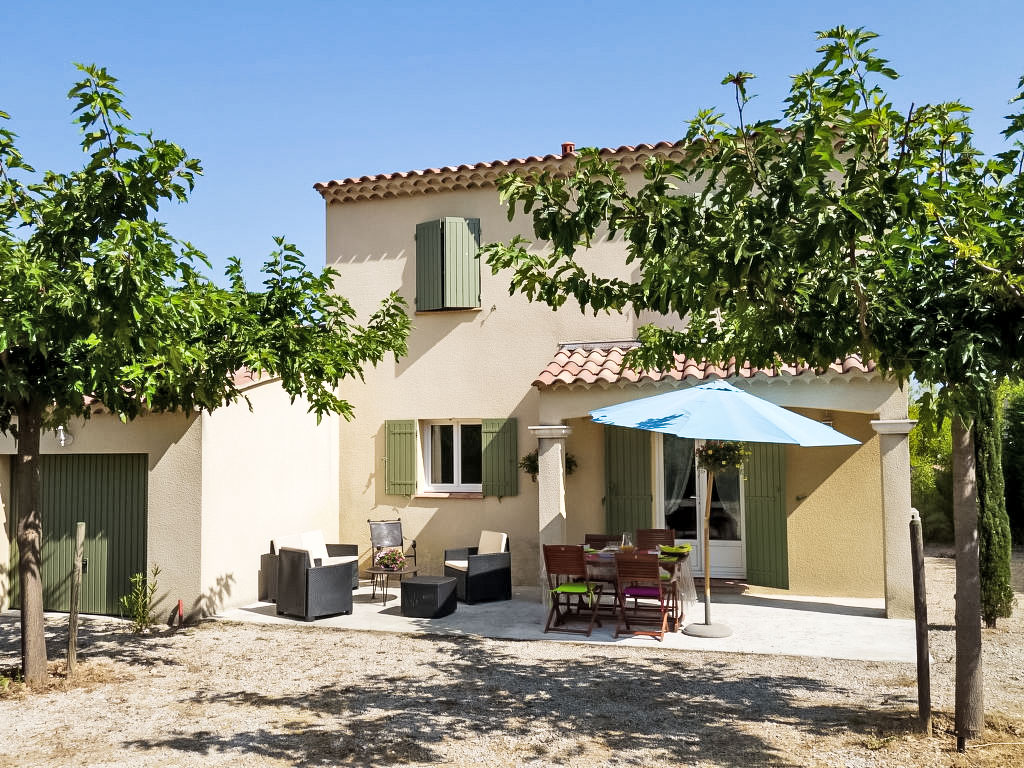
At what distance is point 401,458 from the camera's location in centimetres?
1222

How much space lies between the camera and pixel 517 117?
9570 millimetres

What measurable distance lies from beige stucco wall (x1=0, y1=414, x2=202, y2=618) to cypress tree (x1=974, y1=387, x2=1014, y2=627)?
28.0ft

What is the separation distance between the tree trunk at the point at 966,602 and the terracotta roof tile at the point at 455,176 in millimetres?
6983

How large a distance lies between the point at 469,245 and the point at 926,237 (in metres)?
8.08

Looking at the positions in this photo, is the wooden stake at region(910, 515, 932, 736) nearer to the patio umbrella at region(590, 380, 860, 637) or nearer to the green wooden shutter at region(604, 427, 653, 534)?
the patio umbrella at region(590, 380, 860, 637)

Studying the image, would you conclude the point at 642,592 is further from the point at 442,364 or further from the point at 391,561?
the point at 442,364

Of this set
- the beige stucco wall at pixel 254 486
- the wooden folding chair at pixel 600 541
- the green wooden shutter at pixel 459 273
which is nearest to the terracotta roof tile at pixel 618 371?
the green wooden shutter at pixel 459 273

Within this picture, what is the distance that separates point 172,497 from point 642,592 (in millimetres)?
5485

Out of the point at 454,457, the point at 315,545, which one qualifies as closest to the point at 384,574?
the point at 315,545

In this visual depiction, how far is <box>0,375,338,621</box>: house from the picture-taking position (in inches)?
375

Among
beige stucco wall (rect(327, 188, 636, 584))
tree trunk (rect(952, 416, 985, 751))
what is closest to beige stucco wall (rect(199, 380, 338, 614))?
beige stucco wall (rect(327, 188, 636, 584))

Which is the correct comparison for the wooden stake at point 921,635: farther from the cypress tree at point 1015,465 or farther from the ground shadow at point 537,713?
the cypress tree at point 1015,465

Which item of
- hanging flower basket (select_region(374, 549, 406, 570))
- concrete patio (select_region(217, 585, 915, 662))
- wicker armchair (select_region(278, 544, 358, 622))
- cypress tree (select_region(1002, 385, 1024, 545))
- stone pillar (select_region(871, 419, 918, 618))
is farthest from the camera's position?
cypress tree (select_region(1002, 385, 1024, 545))

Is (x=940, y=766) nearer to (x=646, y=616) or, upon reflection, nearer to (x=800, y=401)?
(x=646, y=616)
